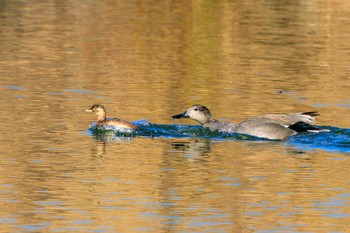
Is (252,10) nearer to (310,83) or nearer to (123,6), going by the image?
(123,6)

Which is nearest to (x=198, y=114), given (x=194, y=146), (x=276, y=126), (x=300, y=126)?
(x=276, y=126)

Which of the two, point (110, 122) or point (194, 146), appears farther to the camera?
point (110, 122)

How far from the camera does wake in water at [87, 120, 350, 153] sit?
17188mm

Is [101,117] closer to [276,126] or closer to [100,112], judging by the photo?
[100,112]

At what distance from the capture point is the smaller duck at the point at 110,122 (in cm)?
1781

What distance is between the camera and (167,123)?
18.9 m

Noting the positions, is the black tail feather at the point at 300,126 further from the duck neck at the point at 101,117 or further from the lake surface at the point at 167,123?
the duck neck at the point at 101,117

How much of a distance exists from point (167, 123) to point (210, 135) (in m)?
0.82

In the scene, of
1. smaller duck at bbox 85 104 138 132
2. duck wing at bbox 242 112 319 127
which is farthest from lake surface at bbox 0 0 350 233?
duck wing at bbox 242 112 319 127

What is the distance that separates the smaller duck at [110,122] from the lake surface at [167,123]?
0.15 meters

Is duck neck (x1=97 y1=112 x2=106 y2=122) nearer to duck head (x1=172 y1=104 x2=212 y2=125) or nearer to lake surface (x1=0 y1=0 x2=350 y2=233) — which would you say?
lake surface (x1=0 y1=0 x2=350 y2=233)

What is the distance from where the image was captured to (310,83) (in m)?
24.1

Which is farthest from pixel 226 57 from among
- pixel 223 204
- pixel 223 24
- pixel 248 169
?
pixel 223 204

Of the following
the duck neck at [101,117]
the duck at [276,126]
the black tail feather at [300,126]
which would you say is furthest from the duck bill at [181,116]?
the black tail feather at [300,126]
